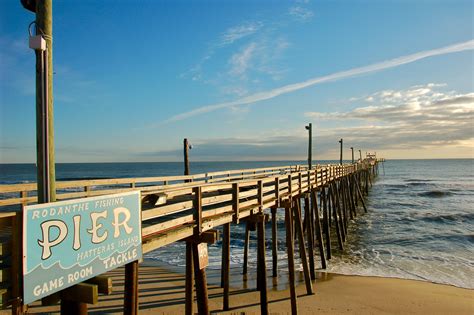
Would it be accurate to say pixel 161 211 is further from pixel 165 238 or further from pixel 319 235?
pixel 319 235

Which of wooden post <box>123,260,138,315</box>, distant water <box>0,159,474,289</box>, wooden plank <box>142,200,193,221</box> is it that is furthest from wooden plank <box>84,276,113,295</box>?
distant water <box>0,159,474,289</box>

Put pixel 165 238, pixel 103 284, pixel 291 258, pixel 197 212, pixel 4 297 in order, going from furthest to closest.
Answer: pixel 291 258
pixel 197 212
pixel 165 238
pixel 103 284
pixel 4 297

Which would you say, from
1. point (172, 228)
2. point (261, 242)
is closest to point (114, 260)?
point (172, 228)

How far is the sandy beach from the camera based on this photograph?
10.4m

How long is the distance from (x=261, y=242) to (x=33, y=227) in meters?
6.95

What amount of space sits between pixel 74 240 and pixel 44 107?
4.45 feet

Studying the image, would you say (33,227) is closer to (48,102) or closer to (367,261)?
(48,102)

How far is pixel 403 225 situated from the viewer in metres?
25.4

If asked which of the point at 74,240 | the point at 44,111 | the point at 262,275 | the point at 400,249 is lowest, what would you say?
the point at 400,249

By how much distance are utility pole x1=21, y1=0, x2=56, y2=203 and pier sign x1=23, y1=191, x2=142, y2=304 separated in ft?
1.12

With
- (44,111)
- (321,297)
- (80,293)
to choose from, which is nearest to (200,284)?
(80,293)

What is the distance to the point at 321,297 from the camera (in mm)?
11336

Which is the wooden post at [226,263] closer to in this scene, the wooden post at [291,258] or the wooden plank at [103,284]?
the wooden post at [291,258]

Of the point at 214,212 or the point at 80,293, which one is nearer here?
the point at 80,293
